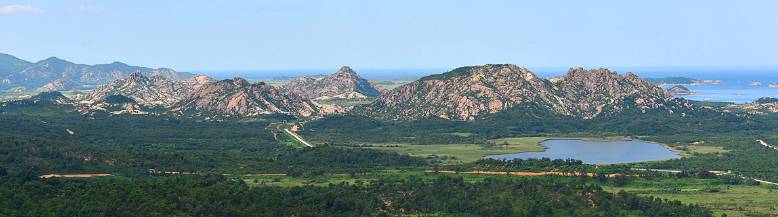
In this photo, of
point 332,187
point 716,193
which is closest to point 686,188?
point 716,193

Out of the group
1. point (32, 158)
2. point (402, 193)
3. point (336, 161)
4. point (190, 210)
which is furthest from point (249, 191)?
point (336, 161)

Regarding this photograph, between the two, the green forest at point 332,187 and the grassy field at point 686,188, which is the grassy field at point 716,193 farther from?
the green forest at point 332,187

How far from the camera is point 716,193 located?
155125 millimetres

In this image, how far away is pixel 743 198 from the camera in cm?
14788

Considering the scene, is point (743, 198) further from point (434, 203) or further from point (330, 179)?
point (330, 179)

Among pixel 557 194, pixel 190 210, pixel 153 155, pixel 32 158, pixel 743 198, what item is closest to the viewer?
pixel 190 210

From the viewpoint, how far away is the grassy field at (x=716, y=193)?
13875cm

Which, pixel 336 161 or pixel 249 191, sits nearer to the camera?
pixel 249 191

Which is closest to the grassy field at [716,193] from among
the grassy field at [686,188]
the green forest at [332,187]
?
the grassy field at [686,188]

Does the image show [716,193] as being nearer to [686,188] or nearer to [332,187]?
[686,188]

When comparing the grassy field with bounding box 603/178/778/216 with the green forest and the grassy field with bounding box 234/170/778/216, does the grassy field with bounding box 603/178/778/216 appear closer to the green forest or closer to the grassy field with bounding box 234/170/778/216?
the grassy field with bounding box 234/170/778/216

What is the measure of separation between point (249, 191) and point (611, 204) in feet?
164

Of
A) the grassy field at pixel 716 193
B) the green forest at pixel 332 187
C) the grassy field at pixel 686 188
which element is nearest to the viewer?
the green forest at pixel 332 187

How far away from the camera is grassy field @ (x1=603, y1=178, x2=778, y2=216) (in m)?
139
